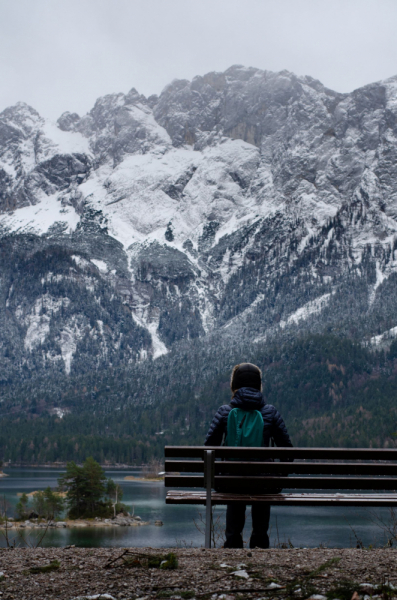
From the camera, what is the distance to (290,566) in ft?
19.6

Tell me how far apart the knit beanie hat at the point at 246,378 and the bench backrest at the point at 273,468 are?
3.27 feet

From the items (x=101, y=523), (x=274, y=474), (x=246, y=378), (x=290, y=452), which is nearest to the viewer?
(x=290, y=452)

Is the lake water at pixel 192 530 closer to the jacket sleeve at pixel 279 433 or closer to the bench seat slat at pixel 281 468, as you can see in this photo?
the jacket sleeve at pixel 279 433

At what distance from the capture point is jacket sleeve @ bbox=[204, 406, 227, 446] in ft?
26.6

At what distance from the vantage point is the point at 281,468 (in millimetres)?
7484

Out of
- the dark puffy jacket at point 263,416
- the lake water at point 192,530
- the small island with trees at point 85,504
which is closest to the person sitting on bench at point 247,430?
the dark puffy jacket at point 263,416

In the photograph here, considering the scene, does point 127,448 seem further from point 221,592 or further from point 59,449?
point 221,592

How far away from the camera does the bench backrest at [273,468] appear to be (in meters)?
7.44

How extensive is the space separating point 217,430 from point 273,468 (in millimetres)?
960

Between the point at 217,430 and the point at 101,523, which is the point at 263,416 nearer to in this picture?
the point at 217,430

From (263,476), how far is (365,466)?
1.18 m

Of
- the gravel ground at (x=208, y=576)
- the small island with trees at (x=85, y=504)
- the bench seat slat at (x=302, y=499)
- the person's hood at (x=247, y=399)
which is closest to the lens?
the gravel ground at (x=208, y=576)

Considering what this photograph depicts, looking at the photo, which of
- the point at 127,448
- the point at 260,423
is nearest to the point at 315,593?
the point at 260,423

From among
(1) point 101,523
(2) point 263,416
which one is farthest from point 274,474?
(1) point 101,523
